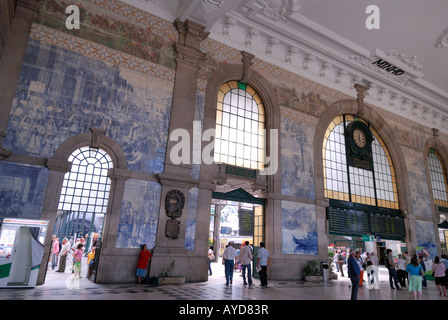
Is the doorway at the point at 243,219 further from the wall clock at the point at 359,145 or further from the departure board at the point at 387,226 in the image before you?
the departure board at the point at 387,226

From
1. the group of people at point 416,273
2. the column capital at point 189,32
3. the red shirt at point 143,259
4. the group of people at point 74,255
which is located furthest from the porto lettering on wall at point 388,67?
the group of people at point 74,255

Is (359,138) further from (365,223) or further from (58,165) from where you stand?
(58,165)

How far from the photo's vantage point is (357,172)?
53.1 feet

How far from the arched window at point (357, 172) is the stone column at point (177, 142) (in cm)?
763

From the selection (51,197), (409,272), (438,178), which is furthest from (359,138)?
(51,197)

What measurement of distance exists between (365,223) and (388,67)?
29.2 ft

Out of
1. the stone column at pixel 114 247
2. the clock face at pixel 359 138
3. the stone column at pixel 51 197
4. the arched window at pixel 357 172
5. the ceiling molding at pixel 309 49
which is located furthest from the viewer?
the clock face at pixel 359 138

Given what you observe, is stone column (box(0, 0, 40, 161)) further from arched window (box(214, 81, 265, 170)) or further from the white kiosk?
arched window (box(214, 81, 265, 170))

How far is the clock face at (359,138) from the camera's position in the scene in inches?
656

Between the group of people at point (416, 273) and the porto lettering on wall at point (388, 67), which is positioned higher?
the porto lettering on wall at point (388, 67)

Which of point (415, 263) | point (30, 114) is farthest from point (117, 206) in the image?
point (415, 263)
